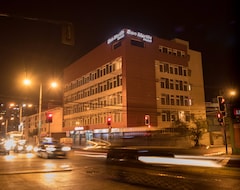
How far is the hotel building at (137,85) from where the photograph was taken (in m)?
49.2

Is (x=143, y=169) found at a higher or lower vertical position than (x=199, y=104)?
lower

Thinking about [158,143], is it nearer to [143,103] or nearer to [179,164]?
[179,164]

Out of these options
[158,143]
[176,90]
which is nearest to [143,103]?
[176,90]

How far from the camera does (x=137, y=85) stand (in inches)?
1954

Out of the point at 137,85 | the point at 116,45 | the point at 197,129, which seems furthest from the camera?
the point at 116,45

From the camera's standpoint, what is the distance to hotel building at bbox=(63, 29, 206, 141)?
49.2 meters

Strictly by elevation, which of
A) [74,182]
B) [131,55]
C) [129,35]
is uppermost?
[129,35]

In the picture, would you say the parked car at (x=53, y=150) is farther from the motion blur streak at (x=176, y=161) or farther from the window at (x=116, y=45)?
the window at (x=116, y=45)

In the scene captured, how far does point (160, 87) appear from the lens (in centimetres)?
5347

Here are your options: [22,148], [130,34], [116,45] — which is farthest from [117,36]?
[22,148]

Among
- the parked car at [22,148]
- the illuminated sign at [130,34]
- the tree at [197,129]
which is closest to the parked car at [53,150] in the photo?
the parked car at [22,148]

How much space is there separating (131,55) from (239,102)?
2531cm

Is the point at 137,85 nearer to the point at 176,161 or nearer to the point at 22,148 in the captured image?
the point at 22,148

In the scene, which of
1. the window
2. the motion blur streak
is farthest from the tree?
the motion blur streak
